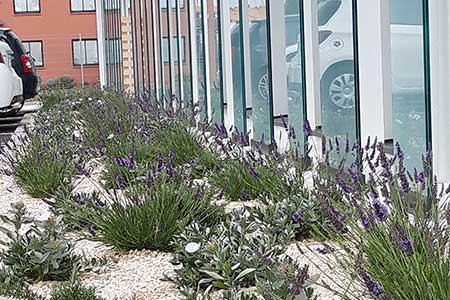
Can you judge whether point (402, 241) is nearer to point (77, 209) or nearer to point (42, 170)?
point (77, 209)

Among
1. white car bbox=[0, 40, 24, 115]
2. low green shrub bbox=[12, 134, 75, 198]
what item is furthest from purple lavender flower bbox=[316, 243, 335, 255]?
white car bbox=[0, 40, 24, 115]

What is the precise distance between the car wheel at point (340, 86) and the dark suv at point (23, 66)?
35.0ft

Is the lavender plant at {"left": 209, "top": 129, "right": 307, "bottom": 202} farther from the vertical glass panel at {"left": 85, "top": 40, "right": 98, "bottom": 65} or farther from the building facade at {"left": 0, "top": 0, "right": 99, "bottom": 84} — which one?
the vertical glass panel at {"left": 85, "top": 40, "right": 98, "bottom": 65}

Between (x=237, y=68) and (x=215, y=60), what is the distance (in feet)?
4.04

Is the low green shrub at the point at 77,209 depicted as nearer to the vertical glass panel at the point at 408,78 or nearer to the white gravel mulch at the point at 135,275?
the white gravel mulch at the point at 135,275

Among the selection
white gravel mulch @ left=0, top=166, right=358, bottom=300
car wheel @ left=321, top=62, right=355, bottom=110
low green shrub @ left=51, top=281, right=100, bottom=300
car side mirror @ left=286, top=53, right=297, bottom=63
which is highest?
car side mirror @ left=286, top=53, right=297, bottom=63

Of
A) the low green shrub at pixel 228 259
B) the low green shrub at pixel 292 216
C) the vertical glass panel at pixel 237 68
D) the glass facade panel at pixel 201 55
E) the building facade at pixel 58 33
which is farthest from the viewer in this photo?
the building facade at pixel 58 33

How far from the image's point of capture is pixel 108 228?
5000 millimetres

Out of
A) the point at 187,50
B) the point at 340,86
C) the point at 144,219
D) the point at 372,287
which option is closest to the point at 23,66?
the point at 187,50

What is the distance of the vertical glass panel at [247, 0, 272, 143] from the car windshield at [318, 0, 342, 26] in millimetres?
1663

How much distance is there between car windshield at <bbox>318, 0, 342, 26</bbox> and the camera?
681 centimetres

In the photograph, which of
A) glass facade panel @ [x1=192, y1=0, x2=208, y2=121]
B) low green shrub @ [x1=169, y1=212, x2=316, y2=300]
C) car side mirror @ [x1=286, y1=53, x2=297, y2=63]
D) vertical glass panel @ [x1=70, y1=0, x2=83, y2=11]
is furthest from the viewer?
vertical glass panel @ [x1=70, y1=0, x2=83, y2=11]

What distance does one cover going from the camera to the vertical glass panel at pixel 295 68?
7.79m

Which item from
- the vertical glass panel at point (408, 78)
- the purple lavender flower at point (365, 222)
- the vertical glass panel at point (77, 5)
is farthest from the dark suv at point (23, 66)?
the purple lavender flower at point (365, 222)
